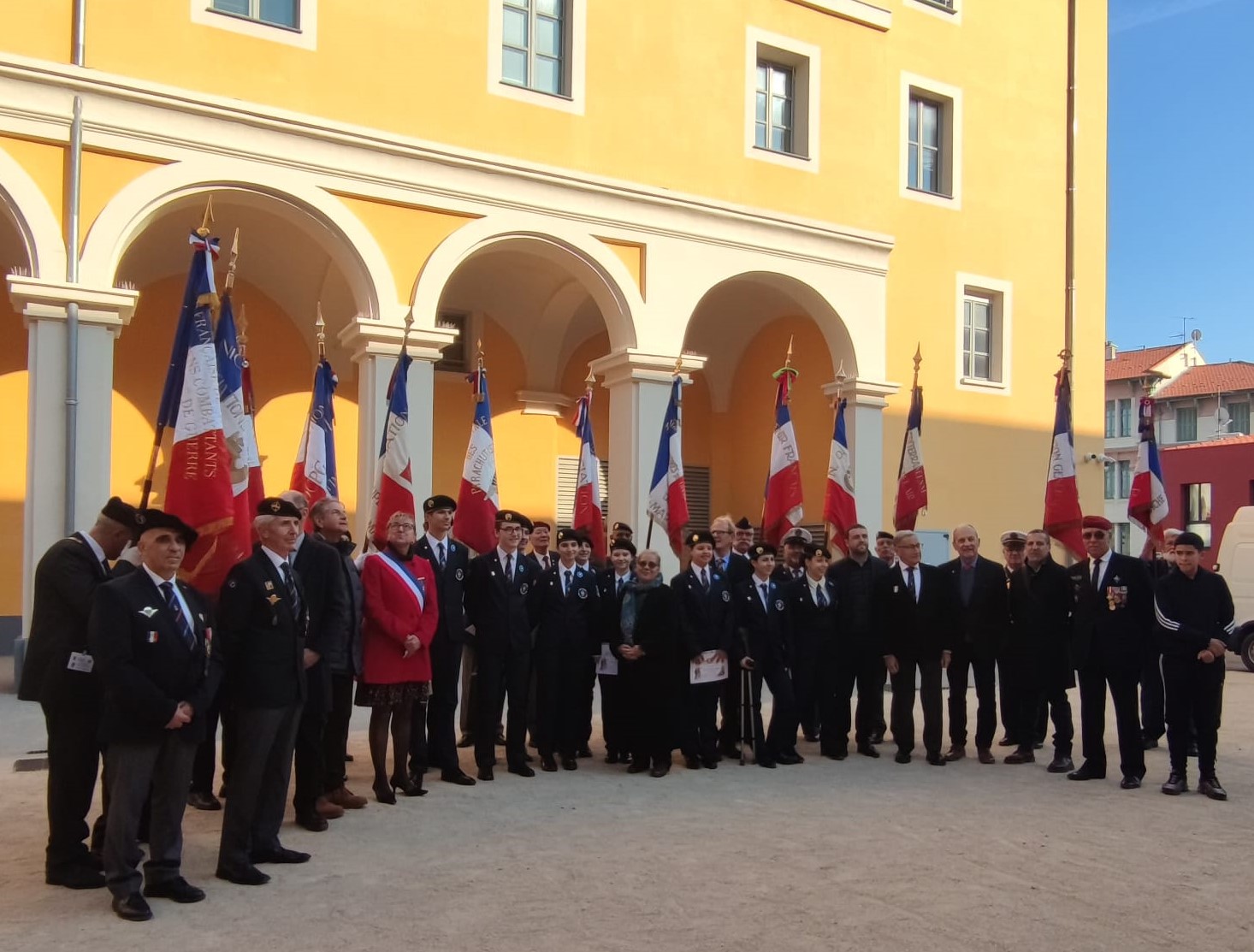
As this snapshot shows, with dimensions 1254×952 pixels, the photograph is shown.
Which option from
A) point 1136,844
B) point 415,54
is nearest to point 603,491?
point 415,54

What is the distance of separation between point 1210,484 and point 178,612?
1347 inches

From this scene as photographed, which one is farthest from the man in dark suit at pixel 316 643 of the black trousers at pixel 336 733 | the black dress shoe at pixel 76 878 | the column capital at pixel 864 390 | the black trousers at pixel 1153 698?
the column capital at pixel 864 390

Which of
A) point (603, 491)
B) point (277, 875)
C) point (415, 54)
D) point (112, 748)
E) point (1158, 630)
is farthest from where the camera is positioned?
point (603, 491)

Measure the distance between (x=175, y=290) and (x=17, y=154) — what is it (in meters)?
3.96

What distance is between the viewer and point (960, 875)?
5.88 metres

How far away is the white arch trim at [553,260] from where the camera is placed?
1328 centimetres

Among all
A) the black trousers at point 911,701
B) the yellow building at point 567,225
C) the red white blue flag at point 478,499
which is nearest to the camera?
the black trousers at point 911,701

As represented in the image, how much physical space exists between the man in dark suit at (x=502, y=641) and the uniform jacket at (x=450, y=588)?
0.14 m

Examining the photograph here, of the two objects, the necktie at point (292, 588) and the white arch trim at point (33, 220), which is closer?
the necktie at point (292, 588)

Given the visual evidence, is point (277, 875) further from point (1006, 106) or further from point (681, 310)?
point (1006, 106)

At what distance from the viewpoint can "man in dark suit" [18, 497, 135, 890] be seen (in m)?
5.41

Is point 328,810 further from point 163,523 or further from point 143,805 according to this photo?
point 163,523

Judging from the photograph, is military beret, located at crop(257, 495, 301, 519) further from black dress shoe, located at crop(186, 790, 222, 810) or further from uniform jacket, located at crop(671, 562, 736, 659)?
uniform jacket, located at crop(671, 562, 736, 659)

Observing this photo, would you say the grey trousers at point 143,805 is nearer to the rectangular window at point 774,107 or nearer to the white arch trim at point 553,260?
the white arch trim at point 553,260
